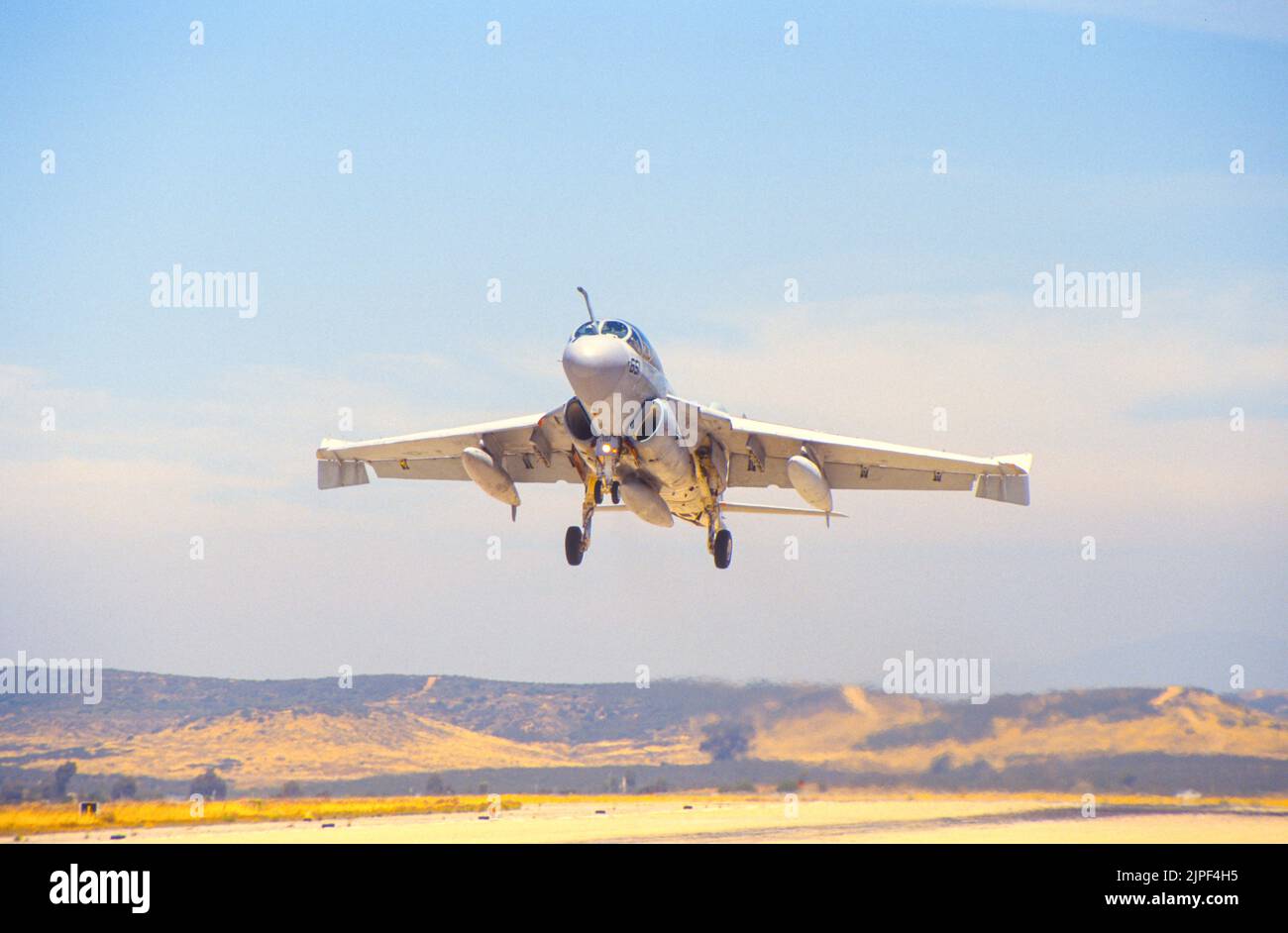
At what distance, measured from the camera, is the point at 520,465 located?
112 feet

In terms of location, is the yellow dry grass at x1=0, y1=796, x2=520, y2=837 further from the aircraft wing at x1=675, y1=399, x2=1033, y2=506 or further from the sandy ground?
the aircraft wing at x1=675, y1=399, x2=1033, y2=506

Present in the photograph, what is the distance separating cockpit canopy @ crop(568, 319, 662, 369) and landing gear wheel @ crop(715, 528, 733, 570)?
5.86 m

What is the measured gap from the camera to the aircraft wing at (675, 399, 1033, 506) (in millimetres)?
31766

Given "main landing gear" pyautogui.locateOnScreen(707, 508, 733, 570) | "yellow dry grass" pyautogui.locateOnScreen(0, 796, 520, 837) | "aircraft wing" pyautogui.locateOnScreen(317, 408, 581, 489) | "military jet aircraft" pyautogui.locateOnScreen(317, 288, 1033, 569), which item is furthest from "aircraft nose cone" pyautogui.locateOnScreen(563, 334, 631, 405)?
"yellow dry grass" pyautogui.locateOnScreen(0, 796, 520, 837)

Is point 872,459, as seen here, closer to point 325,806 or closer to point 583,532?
point 583,532

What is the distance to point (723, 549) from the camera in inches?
1299

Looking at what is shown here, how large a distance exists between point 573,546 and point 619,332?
5.82 metres

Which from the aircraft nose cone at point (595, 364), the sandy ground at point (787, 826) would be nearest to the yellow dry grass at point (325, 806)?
the sandy ground at point (787, 826)

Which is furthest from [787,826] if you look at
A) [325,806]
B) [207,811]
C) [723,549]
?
[207,811]
